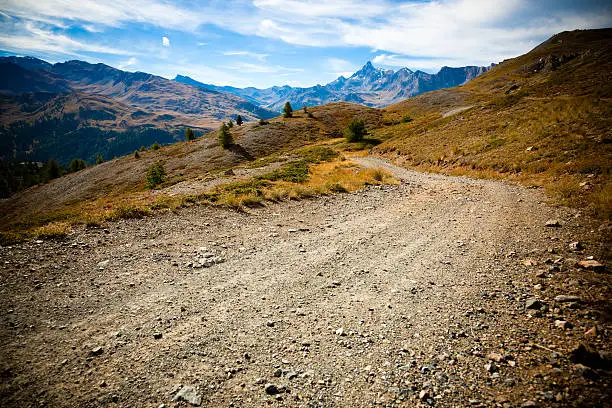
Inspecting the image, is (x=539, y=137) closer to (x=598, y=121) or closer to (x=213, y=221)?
(x=598, y=121)

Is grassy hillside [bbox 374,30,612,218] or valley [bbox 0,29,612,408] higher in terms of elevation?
grassy hillside [bbox 374,30,612,218]

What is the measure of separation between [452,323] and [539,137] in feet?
79.6

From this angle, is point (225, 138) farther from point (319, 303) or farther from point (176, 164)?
point (319, 303)

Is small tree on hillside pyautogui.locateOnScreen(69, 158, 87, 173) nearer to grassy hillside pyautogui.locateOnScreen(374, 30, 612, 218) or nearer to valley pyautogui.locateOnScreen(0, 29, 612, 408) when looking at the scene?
grassy hillside pyautogui.locateOnScreen(374, 30, 612, 218)

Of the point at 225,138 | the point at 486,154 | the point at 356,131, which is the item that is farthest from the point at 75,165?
the point at 486,154

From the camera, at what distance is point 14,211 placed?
74.5m

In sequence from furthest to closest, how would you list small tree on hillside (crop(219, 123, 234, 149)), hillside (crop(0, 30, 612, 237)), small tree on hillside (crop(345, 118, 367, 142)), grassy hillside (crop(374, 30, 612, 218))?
small tree on hillside (crop(219, 123, 234, 149)), small tree on hillside (crop(345, 118, 367, 142)), hillside (crop(0, 30, 612, 237)), grassy hillside (crop(374, 30, 612, 218))

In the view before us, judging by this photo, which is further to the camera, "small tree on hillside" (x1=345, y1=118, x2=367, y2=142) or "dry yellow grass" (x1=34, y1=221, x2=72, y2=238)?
"small tree on hillside" (x1=345, y1=118, x2=367, y2=142)

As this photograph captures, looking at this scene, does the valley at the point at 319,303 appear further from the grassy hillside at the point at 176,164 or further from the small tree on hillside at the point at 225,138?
the small tree on hillside at the point at 225,138

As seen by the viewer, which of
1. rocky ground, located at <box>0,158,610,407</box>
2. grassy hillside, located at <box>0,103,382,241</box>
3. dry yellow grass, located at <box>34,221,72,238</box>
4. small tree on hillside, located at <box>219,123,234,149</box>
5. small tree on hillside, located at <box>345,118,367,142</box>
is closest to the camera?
rocky ground, located at <box>0,158,610,407</box>

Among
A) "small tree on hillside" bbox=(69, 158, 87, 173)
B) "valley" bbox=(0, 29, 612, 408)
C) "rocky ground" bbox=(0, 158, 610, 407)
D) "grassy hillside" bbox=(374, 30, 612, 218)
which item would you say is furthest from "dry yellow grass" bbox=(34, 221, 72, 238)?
"small tree on hillside" bbox=(69, 158, 87, 173)

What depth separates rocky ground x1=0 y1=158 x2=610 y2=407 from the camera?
181 inches

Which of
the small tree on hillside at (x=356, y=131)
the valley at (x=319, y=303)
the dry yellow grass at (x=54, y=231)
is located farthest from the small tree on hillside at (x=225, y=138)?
Answer: the dry yellow grass at (x=54, y=231)

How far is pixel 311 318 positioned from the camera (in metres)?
6.45
